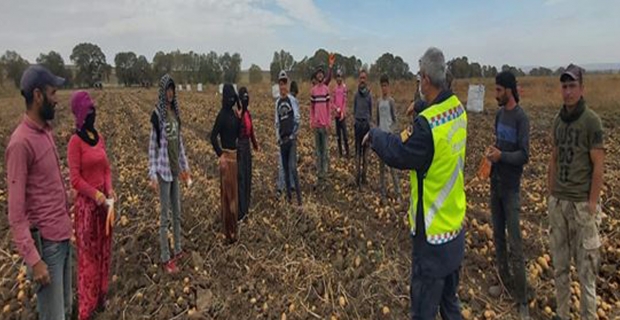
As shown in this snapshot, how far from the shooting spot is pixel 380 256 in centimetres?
491

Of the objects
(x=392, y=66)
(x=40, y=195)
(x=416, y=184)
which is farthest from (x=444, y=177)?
(x=392, y=66)

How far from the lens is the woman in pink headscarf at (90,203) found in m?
3.58

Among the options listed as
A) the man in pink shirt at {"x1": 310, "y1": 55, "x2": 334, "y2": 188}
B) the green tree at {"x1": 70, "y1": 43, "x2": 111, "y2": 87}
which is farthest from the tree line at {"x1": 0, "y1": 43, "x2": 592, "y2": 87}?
the man in pink shirt at {"x1": 310, "y1": 55, "x2": 334, "y2": 188}

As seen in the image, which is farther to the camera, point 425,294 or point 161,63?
point 161,63

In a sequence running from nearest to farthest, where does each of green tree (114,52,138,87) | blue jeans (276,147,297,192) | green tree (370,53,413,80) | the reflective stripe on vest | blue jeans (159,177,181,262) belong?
the reflective stripe on vest < blue jeans (159,177,181,262) < blue jeans (276,147,297,192) < green tree (370,53,413,80) < green tree (114,52,138,87)

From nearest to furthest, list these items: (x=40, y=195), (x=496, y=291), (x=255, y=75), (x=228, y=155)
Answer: (x=40, y=195) < (x=496, y=291) < (x=228, y=155) < (x=255, y=75)

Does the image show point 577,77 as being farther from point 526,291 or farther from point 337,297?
point 337,297

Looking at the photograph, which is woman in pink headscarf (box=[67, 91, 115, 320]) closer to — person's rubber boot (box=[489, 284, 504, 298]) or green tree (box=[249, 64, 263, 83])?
person's rubber boot (box=[489, 284, 504, 298])

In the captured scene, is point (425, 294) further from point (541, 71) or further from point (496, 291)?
point (541, 71)

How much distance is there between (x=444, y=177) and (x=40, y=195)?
2467 millimetres

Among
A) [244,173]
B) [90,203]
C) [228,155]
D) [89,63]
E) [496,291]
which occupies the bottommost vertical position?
[496,291]

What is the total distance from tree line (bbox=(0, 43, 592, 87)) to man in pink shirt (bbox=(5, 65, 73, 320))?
4092 cm

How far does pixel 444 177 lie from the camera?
261 cm

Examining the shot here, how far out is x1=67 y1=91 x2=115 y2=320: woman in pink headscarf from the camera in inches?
141
